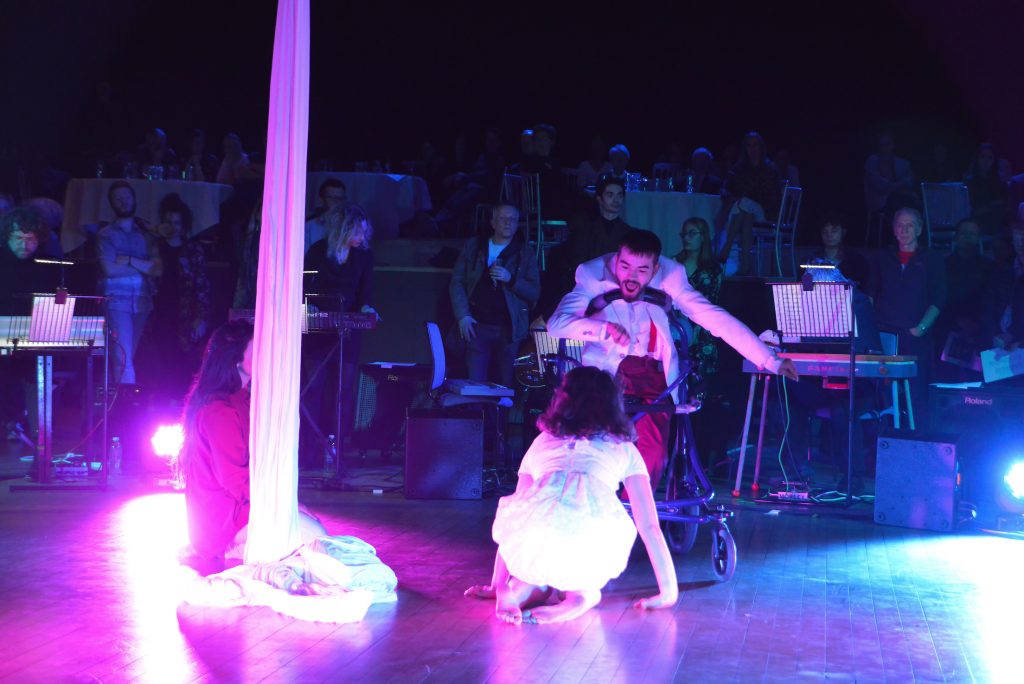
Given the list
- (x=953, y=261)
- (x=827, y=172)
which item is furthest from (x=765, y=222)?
(x=827, y=172)

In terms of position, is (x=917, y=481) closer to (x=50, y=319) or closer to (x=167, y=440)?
(x=167, y=440)

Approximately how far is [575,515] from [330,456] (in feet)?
14.2

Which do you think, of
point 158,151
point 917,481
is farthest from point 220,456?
point 158,151

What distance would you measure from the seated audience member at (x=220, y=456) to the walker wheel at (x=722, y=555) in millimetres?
1714

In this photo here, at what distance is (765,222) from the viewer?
35.9ft

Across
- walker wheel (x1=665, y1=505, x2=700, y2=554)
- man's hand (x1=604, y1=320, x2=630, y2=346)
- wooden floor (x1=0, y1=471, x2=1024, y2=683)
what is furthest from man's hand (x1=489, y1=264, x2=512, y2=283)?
man's hand (x1=604, y1=320, x2=630, y2=346)

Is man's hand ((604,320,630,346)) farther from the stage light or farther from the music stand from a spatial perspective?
the stage light

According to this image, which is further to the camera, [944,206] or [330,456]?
[944,206]

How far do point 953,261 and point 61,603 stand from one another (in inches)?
275

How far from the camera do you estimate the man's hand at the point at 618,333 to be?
529 centimetres

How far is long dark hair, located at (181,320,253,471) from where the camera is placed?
5.16 metres

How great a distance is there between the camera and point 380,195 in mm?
10984

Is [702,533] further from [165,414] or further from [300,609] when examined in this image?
[165,414]

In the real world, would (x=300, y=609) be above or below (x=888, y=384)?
below
